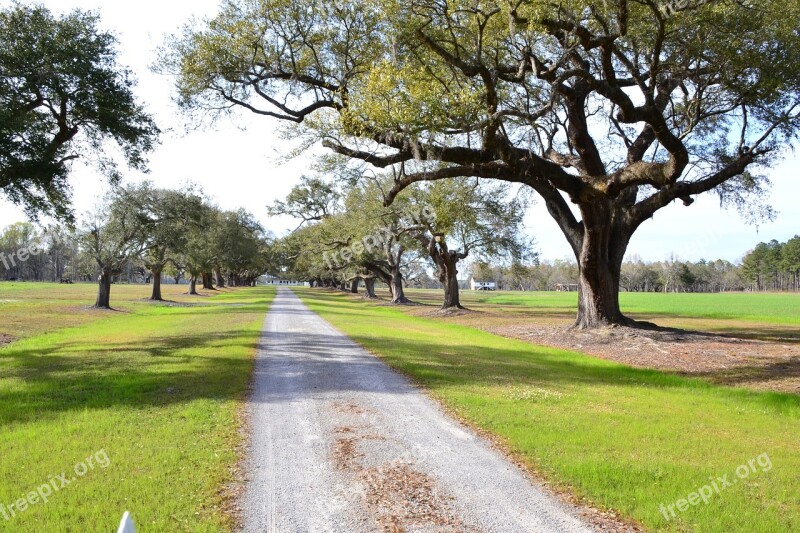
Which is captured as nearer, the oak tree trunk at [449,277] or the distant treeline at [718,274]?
the oak tree trunk at [449,277]

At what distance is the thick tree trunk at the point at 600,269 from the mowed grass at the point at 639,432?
5960mm

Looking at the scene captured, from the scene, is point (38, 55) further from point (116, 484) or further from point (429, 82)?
point (116, 484)

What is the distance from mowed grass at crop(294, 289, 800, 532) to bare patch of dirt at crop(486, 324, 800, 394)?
1.28 metres

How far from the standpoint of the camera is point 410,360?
40.4ft

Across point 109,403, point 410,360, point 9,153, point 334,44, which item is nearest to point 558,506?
point 109,403

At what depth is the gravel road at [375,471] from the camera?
166 inches

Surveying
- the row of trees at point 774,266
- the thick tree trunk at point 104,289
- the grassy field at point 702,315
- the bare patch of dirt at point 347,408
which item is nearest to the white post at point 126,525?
the bare patch of dirt at point 347,408

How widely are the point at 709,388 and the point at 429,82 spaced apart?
964 cm

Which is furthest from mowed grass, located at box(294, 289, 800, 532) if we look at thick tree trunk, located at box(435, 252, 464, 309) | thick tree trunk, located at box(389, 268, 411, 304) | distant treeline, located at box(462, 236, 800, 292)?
distant treeline, located at box(462, 236, 800, 292)

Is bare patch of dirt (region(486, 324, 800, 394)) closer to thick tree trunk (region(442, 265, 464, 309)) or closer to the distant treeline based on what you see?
thick tree trunk (region(442, 265, 464, 309))

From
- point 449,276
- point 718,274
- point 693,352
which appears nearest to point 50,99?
point 693,352

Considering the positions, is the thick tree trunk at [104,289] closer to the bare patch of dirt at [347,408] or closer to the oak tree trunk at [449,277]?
the oak tree trunk at [449,277]

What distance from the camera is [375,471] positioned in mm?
5238

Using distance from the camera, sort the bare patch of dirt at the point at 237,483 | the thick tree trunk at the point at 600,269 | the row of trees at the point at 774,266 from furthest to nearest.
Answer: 1. the row of trees at the point at 774,266
2. the thick tree trunk at the point at 600,269
3. the bare patch of dirt at the point at 237,483
